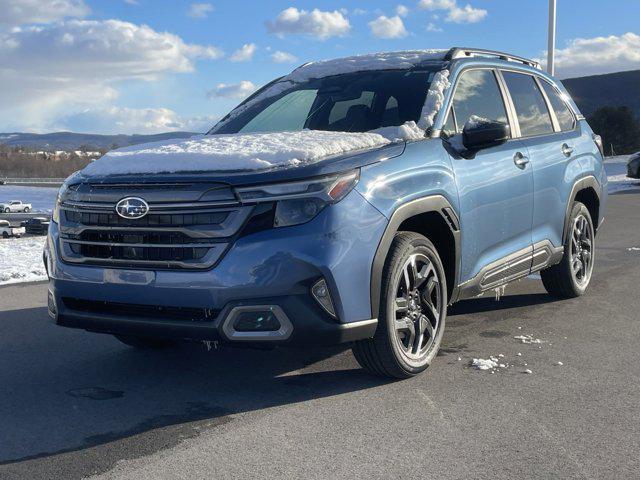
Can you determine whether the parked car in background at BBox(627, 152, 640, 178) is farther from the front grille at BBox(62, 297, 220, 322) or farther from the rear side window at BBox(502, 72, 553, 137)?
the front grille at BBox(62, 297, 220, 322)

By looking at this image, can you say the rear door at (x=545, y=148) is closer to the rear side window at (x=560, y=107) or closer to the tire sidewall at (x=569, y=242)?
the rear side window at (x=560, y=107)

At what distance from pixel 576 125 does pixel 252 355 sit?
3.48 metres

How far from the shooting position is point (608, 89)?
95.1m

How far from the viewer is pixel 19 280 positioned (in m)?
7.84

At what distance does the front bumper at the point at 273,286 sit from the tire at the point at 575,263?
2891mm

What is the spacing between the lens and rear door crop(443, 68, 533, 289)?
4668 millimetres

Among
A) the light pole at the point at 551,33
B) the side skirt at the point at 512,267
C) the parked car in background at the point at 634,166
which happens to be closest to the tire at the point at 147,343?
the side skirt at the point at 512,267

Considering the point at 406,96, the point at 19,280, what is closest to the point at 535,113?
the point at 406,96

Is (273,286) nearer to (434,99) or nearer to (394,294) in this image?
(394,294)

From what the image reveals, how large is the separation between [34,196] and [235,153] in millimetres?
137869

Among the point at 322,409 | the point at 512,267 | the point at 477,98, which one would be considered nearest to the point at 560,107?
the point at 477,98

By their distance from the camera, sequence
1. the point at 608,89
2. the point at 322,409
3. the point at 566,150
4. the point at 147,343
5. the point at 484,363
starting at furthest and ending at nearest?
the point at 608,89, the point at 566,150, the point at 147,343, the point at 484,363, the point at 322,409

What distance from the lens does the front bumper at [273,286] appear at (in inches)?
141

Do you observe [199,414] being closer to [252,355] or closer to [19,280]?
[252,355]
